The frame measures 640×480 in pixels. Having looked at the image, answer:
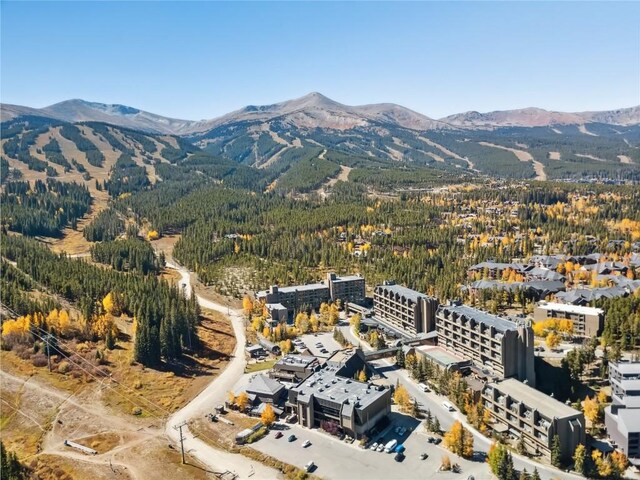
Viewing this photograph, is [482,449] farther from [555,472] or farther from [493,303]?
[493,303]

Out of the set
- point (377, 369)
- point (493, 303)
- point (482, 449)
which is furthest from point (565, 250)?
point (482, 449)

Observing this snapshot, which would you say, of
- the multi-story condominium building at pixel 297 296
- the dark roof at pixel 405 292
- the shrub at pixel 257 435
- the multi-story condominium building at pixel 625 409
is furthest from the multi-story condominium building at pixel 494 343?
the multi-story condominium building at pixel 297 296

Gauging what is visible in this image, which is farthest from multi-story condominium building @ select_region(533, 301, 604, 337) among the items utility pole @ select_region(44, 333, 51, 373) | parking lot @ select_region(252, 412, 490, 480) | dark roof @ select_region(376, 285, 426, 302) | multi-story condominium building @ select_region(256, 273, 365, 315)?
utility pole @ select_region(44, 333, 51, 373)

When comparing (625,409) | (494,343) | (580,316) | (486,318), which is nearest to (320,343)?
(486,318)

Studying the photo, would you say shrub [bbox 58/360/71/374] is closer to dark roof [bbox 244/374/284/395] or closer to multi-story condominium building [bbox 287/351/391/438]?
dark roof [bbox 244/374/284/395]

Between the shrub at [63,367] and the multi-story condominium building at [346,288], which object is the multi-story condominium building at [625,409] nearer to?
the multi-story condominium building at [346,288]

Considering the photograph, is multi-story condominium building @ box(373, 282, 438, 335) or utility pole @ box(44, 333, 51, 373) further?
multi-story condominium building @ box(373, 282, 438, 335)

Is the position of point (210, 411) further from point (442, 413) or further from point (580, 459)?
point (580, 459)
